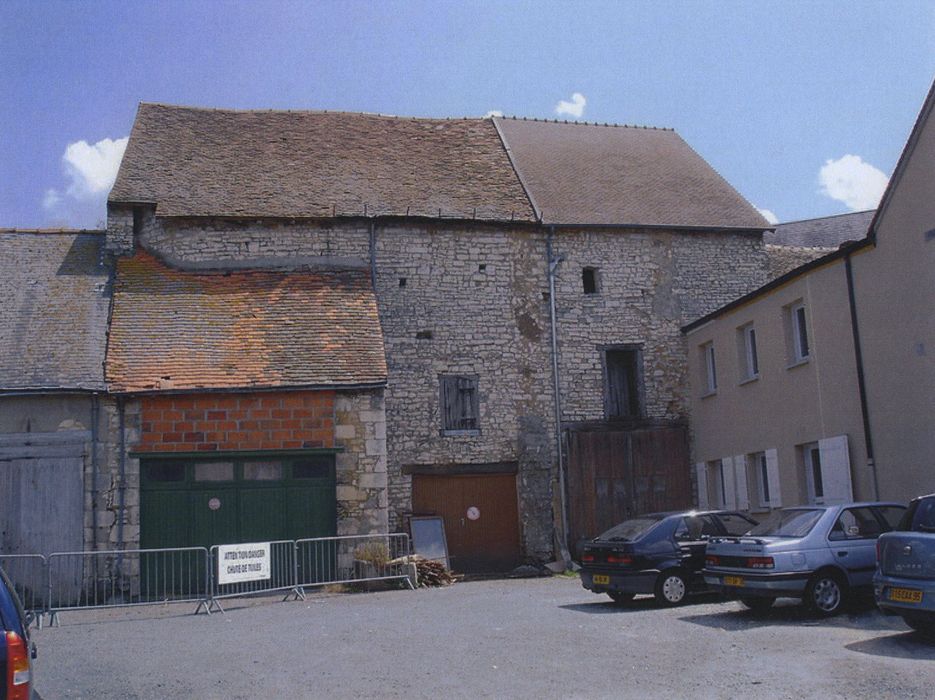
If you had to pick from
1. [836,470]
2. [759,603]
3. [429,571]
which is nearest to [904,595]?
[759,603]

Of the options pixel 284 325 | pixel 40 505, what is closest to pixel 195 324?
pixel 284 325

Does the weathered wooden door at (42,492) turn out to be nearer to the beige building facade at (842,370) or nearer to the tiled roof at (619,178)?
the tiled roof at (619,178)

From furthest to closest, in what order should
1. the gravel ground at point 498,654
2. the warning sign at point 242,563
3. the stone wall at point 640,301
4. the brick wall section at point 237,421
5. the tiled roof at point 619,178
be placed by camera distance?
the tiled roof at point 619,178 < the stone wall at point 640,301 < the brick wall section at point 237,421 < the warning sign at point 242,563 < the gravel ground at point 498,654

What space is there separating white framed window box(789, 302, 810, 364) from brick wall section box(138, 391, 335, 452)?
27.3 feet

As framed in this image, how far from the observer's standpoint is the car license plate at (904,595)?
955 cm

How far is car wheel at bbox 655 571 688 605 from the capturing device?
43.1 feet

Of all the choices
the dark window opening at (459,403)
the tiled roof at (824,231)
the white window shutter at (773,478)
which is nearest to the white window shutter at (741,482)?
the white window shutter at (773,478)

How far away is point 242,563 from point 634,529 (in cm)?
602

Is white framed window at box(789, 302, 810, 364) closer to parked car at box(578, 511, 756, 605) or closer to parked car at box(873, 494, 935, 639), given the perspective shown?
parked car at box(578, 511, 756, 605)

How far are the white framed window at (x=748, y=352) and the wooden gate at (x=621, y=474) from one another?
8.97 feet

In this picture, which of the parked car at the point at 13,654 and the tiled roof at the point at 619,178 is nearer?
the parked car at the point at 13,654

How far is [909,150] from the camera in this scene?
14742mm

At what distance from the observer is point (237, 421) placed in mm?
18094

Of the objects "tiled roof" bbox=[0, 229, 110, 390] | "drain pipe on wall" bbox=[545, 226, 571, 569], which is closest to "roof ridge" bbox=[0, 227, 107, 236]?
"tiled roof" bbox=[0, 229, 110, 390]
